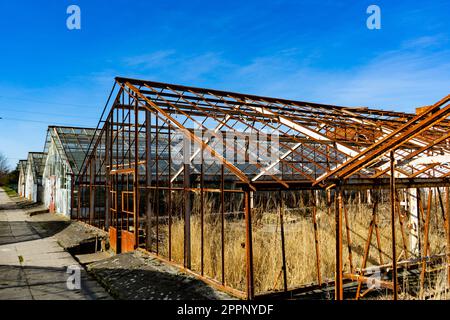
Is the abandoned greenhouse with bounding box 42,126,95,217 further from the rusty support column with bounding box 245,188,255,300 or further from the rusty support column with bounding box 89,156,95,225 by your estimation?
the rusty support column with bounding box 245,188,255,300

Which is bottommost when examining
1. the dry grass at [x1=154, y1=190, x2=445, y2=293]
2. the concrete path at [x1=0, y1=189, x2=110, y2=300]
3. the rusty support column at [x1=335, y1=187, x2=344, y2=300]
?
the concrete path at [x1=0, y1=189, x2=110, y2=300]

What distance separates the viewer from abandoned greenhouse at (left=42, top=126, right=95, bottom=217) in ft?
52.7

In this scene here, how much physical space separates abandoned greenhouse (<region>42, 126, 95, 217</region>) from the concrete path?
483 centimetres

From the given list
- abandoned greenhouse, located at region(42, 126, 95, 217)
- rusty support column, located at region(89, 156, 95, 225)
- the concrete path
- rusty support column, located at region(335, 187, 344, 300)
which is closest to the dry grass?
rusty support column, located at region(335, 187, 344, 300)

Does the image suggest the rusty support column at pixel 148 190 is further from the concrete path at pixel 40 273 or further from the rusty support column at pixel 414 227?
the rusty support column at pixel 414 227

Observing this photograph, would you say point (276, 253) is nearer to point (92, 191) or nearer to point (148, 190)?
point (148, 190)

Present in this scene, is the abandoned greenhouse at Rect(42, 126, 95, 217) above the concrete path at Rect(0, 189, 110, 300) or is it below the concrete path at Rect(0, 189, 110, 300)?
above

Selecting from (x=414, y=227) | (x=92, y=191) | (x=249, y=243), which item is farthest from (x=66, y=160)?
(x=414, y=227)

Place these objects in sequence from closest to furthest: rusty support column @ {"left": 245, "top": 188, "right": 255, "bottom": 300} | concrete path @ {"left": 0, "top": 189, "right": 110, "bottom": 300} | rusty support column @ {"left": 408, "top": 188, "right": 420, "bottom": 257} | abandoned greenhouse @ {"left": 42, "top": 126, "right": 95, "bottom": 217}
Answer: rusty support column @ {"left": 245, "top": 188, "right": 255, "bottom": 300} < concrete path @ {"left": 0, "top": 189, "right": 110, "bottom": 300} < rusty support column @ {"left": 408, "top": 188, "right": 420, "bottom": 257} < abandoned greenhouse @ {"left": 42, "top": 126, "right": 95, "bottom": 217}

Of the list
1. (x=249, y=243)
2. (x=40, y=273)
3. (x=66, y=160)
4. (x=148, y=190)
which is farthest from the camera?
(x=66, y=160)

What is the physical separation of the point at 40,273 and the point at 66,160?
9.59 metres

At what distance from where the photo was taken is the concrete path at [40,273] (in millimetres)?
5977

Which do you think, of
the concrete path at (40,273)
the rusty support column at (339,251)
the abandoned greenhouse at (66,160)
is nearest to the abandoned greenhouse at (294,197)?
the rusty support column at (339,251)

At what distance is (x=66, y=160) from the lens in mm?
15961
